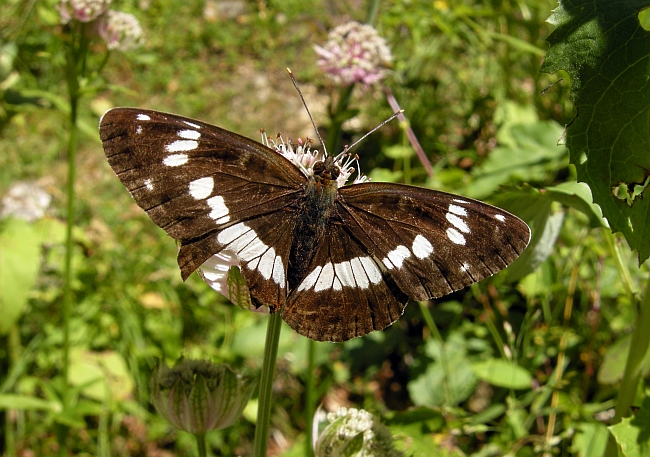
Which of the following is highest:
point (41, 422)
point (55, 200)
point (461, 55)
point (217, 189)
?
point (461, 55)

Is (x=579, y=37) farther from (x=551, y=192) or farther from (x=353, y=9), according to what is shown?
(x=353, y=9)

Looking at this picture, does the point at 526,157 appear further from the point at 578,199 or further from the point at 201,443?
the point at 201,443

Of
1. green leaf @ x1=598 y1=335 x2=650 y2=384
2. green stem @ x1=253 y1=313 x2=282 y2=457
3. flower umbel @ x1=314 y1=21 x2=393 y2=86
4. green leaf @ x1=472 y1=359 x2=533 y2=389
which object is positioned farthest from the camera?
flower umbel @ x1=314 y1=21 x2=393 y2=86

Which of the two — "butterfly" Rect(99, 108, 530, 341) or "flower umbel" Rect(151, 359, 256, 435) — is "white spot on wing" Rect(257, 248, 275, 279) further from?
"flower umbel" Rect(151, 359, 256, 435)

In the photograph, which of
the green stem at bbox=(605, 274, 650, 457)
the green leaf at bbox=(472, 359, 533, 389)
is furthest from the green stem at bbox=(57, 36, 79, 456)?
the green stem at bbox=(605, 274, 650, 457)

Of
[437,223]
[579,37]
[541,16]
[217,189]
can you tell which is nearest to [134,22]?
[217,189]

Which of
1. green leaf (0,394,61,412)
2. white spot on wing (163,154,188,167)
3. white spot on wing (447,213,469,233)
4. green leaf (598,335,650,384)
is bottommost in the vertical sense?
green leaf (598,335,650,384)
